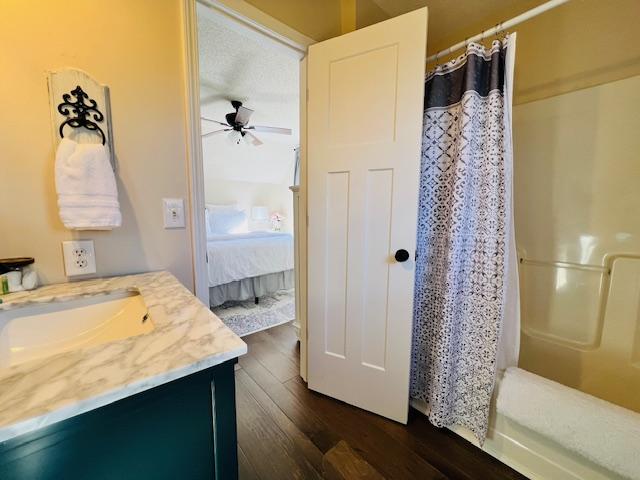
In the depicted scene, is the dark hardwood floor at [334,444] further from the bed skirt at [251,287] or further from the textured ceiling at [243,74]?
the textured ceiling at [243,74]

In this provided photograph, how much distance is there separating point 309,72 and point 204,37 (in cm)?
92

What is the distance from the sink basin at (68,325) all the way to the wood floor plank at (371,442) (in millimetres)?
1151

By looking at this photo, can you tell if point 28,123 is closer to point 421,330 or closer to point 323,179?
point 323,179

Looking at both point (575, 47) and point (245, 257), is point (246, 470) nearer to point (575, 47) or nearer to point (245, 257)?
point (245, 257)

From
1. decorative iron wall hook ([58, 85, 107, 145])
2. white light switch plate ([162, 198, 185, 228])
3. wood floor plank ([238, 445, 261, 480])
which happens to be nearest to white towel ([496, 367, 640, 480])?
wood floor plank ([238, 445, 261, 480])

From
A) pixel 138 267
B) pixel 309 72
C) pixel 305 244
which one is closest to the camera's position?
pixel 138 267

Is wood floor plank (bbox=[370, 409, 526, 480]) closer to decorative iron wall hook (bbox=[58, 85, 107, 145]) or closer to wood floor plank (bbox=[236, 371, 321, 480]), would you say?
wood floor plank (bbox=[236, 371, 321, 480])

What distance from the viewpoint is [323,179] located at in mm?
1486

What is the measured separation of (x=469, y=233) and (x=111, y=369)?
4.38ft

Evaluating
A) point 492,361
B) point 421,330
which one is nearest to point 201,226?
point 421,330

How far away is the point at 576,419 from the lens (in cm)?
97

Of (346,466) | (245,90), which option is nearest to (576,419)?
(346,466)

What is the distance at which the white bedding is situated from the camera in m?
2.73

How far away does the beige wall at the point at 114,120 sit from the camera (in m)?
0.83
